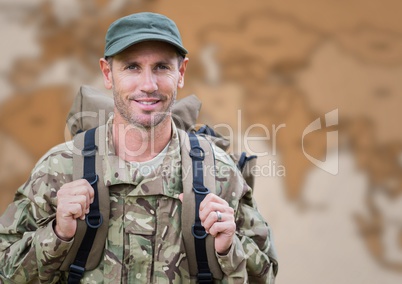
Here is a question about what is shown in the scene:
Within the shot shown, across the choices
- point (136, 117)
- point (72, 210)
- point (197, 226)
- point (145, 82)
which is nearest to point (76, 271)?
point (72, 210)

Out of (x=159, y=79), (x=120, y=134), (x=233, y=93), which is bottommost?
(x=120, y=134)

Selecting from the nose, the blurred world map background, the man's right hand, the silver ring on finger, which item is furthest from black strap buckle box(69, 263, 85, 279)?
the blurred world map background

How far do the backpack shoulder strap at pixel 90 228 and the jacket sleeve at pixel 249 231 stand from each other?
375 millimetres

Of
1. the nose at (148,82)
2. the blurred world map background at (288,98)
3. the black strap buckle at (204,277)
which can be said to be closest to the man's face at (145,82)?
the nose at (148,82)

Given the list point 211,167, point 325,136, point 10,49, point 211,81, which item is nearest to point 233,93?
point 211,81

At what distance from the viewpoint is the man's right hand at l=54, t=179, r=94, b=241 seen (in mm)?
1876

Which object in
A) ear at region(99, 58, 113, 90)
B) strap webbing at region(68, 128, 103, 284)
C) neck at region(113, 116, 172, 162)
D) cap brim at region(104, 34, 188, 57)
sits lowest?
strap webbing at region(68, 128, 103, 284)

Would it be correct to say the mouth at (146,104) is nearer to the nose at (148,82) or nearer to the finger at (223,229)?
the nose at (148,82)

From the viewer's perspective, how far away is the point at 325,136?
3703 millimetres

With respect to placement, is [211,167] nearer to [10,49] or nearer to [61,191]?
[61,191]

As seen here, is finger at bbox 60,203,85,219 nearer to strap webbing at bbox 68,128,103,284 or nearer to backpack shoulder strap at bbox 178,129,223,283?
strap webbing at bbox 68,128,103,284

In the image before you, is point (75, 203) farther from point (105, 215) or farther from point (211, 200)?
point (211, 200)

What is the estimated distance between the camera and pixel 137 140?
2.11 m

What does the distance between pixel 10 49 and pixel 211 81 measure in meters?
1.08
